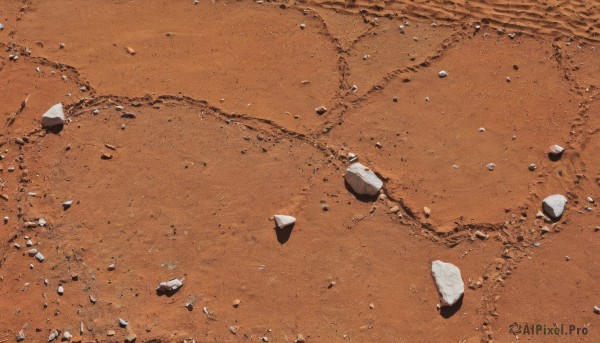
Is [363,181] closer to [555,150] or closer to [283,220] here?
[283,220]

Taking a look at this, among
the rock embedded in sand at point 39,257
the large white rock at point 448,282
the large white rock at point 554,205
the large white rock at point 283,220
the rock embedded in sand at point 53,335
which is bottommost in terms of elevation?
the rock embedded in sand at point 53,335

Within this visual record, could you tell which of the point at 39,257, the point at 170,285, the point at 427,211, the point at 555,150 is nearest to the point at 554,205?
the point at 555,150

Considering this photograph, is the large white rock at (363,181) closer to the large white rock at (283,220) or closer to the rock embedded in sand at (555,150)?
the large white rock at (283,220)

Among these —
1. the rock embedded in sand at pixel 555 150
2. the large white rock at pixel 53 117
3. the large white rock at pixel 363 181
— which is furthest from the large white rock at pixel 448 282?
the large white rock at pixel 53 117

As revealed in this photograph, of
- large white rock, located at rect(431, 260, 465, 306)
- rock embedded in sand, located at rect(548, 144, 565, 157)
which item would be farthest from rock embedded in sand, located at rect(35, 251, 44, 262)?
rock embedded in sand, located at rect(548, 144, 565, 157)

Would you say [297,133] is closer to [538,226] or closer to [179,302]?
[179,302]

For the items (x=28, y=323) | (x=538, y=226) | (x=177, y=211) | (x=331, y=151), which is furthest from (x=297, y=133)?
(x=28, y=323)
